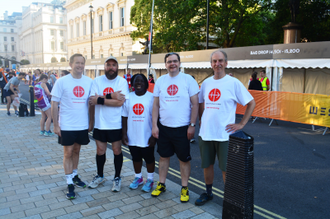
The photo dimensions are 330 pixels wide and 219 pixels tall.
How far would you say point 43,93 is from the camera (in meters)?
7.92

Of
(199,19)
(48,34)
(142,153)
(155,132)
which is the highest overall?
(48,34)

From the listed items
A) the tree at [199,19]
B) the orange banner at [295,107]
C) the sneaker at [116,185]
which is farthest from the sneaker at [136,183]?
the tree at [199,19]

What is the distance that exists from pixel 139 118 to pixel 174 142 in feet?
2.09

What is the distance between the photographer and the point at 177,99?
363 centimetres

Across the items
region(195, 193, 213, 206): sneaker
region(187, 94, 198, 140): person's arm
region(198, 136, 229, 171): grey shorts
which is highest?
region(187, 94, 198, 140): person's arm

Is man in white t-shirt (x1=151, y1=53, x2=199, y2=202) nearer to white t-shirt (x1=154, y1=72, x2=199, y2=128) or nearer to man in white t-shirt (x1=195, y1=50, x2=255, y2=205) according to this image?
white t-shirt (x1=154, y1=72, x2=199, y2=128)

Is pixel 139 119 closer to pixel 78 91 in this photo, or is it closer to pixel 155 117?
pixel 155 117

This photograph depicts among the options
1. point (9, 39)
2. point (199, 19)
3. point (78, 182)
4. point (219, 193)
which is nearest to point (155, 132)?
point (219, 193)

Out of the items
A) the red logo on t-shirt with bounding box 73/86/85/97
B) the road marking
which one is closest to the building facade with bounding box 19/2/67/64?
the road marking

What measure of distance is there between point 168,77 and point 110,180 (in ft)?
6.69

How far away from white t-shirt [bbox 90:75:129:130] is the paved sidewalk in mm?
1016

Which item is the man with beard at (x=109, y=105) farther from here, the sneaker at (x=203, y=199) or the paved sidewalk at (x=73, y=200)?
the sneaker at (x=203, y=199)

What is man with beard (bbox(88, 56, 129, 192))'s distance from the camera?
3941mm

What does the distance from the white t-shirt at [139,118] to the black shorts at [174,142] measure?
0.74ft
